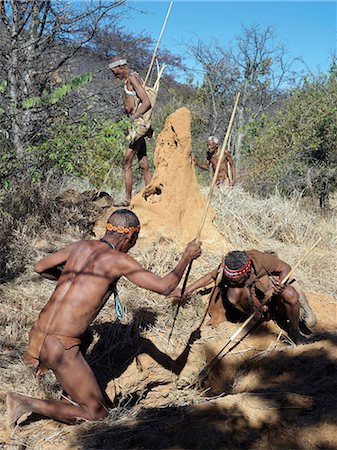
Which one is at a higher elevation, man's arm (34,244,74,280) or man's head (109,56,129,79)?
man's head (109,56,129,79)

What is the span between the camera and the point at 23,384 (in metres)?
3.95

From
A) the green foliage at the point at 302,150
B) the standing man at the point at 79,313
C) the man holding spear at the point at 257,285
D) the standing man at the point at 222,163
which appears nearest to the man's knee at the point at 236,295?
the man holding spear at the point at 257,285

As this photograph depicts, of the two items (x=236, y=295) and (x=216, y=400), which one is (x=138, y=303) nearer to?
(x=236, y=295)

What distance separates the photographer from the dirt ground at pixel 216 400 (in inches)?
102

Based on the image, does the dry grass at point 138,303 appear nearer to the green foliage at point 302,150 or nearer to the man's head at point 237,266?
the man's head at point 237,266

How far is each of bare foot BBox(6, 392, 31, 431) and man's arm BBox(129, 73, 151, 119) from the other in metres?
4.07

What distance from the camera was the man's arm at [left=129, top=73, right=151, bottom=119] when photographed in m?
6.35

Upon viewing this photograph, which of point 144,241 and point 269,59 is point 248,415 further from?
point 269,59

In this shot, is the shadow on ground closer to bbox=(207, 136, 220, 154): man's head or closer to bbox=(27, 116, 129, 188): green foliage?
bbox=(27, 116, 129, 188): green foliage

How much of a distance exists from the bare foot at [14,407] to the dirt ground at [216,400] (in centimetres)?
10

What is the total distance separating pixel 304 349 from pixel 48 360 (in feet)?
6.72

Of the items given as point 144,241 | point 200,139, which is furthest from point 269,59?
point 144,241

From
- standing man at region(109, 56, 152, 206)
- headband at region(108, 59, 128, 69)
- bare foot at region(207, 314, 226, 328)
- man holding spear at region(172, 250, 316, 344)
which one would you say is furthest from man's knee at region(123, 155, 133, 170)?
bare foot at region(207, 314, 226, 328)

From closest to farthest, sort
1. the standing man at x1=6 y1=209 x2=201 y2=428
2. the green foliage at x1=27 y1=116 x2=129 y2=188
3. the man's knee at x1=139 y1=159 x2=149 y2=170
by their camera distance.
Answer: the standing man at x1=6 y1=209 x2=201 y2=428 → the green foliage at x1=27 y1=116 x2=129 y2=188 → the man's knee at x1=139 y1=159 x2=149 y2=170
